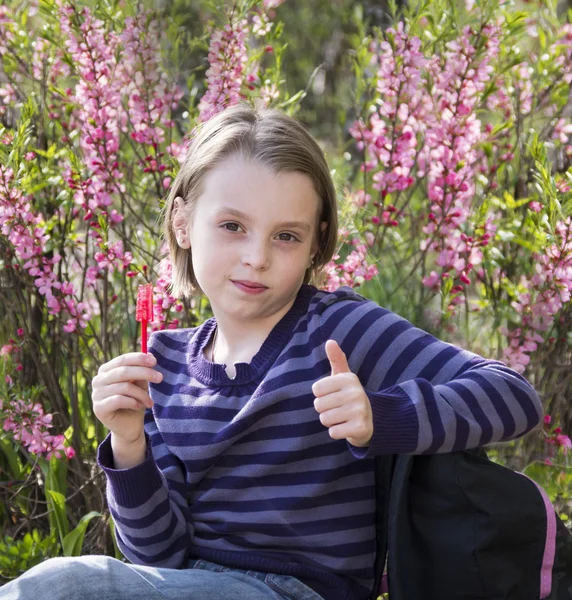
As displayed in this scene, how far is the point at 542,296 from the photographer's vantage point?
2521 millimetres

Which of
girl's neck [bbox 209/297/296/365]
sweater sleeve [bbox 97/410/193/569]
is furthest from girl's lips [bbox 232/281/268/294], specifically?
sweater sleeve [bbox 97/410/193/569]

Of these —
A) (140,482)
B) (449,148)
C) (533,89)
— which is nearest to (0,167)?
(140,482)

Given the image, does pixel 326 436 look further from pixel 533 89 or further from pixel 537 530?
pixel 533 89

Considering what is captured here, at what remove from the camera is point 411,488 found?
1654 mm

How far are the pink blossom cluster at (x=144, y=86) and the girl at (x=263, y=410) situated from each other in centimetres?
68

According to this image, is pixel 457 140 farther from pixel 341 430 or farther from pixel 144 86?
pixel 341 430

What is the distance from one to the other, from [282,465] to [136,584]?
1.15ft

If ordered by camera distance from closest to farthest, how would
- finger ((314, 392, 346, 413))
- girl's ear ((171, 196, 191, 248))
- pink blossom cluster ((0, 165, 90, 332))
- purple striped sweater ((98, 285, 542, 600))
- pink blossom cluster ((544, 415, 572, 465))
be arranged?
1. finger ((314, 392, 346, 413))
2. purple striped sweater ((98, 285, 542, 600))
3. girl's ear ((171, 196, 191, 248))
4. pink blossom cluster ((0, 165, 90, 332))
5. pink blossom cluster ((544, 415, 572, 465))

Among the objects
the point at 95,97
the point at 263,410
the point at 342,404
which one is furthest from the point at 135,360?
the point at 95,97

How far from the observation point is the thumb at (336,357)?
1477mm

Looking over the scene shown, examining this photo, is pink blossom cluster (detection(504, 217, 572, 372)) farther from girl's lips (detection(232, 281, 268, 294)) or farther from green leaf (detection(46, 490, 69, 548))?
green leaf (detection(46, 490, 69, 548))

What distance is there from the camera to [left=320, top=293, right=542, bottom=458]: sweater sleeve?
153 centimetres

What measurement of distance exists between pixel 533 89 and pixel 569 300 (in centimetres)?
76

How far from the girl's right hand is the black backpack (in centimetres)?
47
